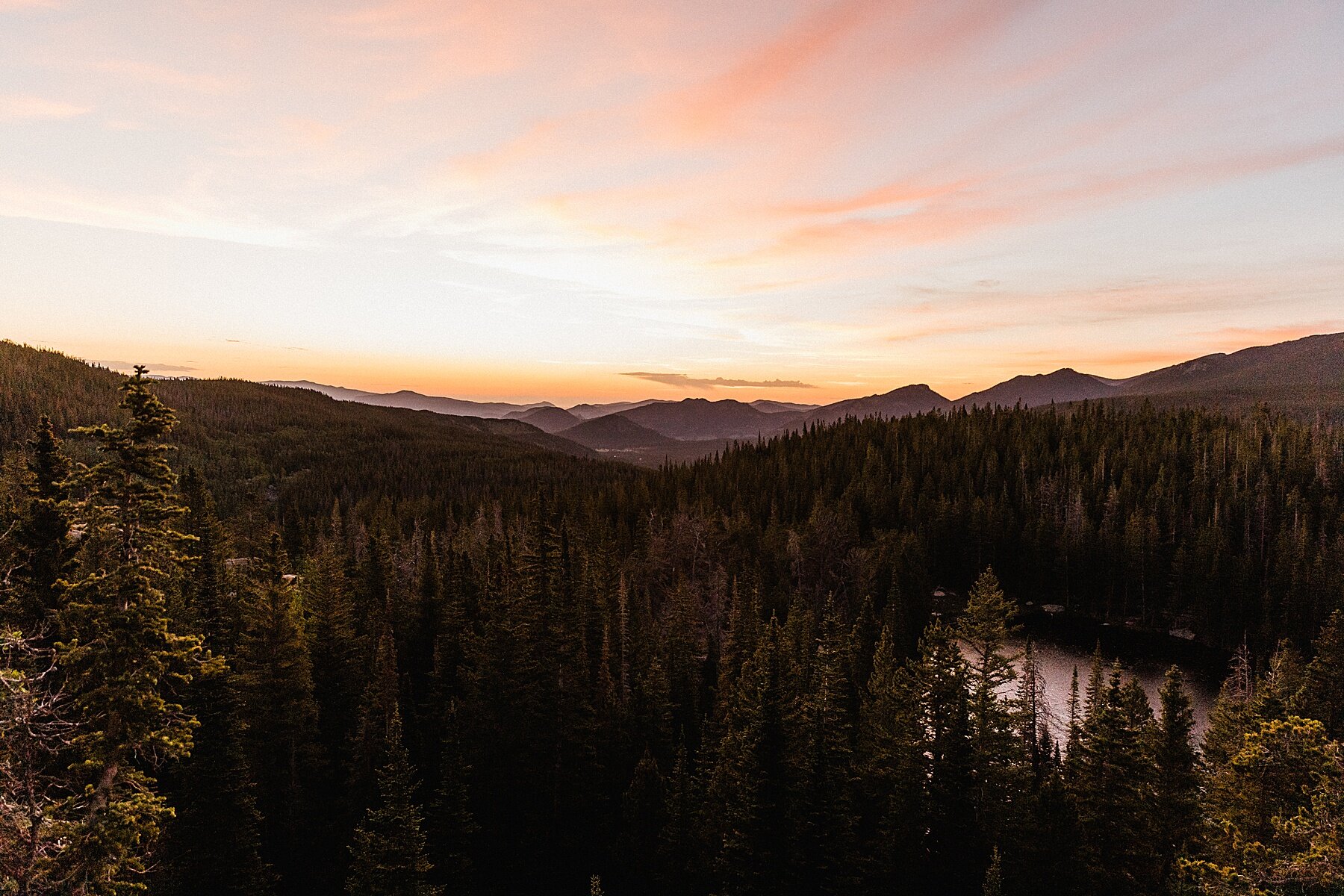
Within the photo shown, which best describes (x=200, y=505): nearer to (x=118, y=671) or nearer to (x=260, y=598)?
(x=260, y=598)

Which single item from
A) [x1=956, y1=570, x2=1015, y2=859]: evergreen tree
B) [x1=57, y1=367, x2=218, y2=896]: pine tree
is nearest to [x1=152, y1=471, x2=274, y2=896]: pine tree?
[x1=57, y1=367, x2=218, y2=896]: pine tree

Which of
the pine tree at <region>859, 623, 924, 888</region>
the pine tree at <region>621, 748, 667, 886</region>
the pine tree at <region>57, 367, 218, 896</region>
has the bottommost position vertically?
the pine tree at <region>621, 748, 667, 886</region>

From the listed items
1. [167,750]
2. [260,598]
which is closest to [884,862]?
[167,750]

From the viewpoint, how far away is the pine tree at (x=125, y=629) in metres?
15.8

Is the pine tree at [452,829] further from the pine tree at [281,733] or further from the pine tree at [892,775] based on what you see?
the pine tree at [892,775]

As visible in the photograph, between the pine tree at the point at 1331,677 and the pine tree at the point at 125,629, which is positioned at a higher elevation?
the pine tree at the point at 125,629

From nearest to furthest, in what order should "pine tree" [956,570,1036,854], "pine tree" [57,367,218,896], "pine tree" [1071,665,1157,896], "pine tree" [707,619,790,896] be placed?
"pine tree" [57,367,218,896]
"pine tree" [707,619,790,896]
"pine tree" [1071,665,1157,896]
"pine tree" [956,570,1036,854]

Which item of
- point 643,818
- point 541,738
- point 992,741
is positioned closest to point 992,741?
point 992,741

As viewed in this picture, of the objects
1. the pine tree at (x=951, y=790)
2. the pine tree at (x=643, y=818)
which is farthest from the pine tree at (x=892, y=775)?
the pine tree at (x=643, y=818)

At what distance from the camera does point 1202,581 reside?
110 m

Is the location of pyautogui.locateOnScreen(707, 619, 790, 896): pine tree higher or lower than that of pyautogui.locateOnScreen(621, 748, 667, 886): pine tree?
higher

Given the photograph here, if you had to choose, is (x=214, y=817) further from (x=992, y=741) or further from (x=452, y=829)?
(x=992, y=741)

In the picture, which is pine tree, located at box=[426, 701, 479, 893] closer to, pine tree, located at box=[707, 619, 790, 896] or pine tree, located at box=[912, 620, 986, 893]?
pine tree, located at box=[707, 619, 790, 896]

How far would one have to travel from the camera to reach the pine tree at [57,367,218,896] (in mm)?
15844
